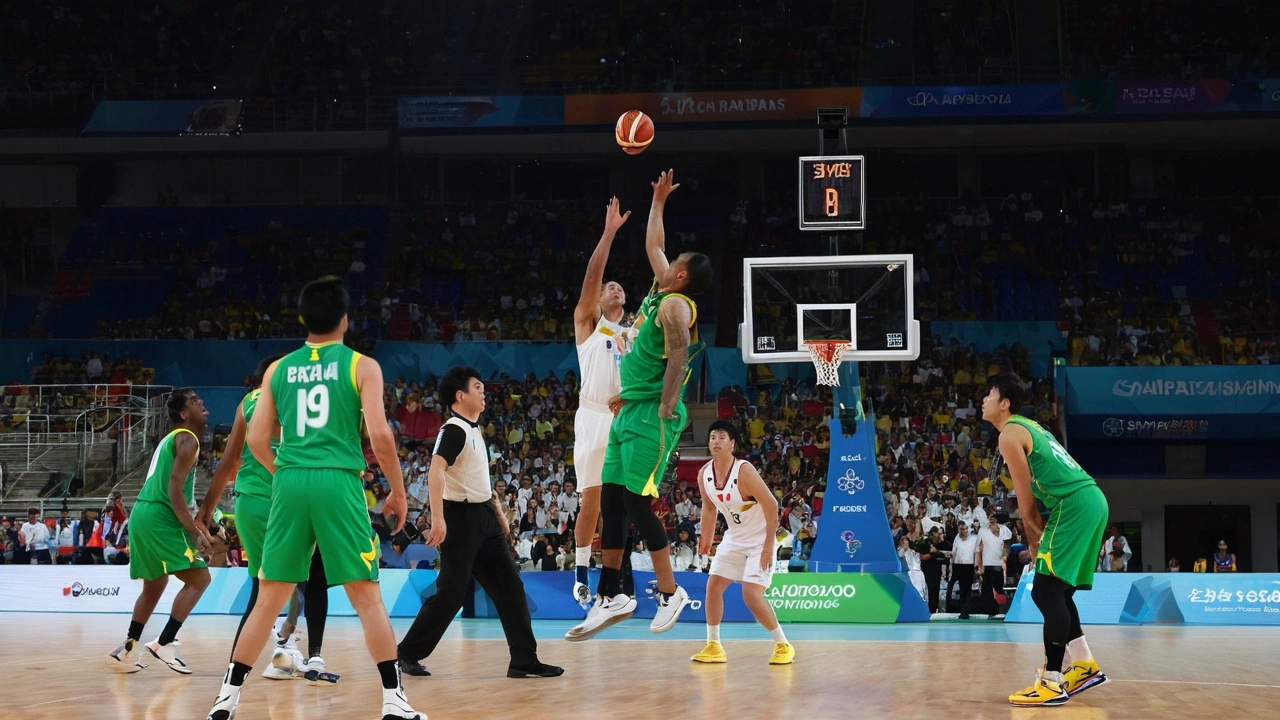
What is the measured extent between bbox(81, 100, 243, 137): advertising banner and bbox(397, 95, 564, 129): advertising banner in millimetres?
4059

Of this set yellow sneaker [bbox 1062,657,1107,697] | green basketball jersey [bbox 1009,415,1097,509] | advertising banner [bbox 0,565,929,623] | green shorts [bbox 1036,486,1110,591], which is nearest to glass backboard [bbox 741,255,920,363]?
advertising banner [bbox 0,565,929,623]

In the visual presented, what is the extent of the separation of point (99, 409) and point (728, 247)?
47.8 feet

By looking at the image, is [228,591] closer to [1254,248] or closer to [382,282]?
[382,282]

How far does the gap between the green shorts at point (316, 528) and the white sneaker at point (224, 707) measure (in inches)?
22.2

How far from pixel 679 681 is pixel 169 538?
3819 mm

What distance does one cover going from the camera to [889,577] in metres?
15.8

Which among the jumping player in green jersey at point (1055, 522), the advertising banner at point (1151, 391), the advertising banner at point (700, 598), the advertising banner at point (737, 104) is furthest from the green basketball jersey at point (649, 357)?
the advertising banner at point (737, 104)

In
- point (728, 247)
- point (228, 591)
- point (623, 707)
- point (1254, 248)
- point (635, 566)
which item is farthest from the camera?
point (728, 247)

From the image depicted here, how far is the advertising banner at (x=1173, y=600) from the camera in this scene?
15883mm

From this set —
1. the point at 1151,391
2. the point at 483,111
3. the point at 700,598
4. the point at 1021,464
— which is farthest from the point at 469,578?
the point at 483,111

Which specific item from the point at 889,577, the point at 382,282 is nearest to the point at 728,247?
the point at 382,282

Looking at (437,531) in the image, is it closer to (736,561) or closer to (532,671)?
(532,671)

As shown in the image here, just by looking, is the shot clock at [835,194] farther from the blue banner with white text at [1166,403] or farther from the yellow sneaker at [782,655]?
the blue banner with white text at [1166,403]

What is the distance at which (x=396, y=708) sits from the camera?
6.14m
